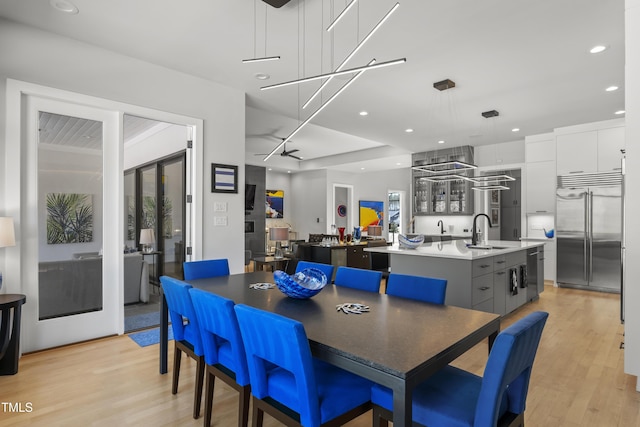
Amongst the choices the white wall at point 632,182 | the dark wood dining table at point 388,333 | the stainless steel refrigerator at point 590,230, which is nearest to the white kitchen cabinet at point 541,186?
the stainless steel refrigerator at point 590,230

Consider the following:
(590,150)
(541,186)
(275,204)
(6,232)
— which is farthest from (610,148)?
(275,204)

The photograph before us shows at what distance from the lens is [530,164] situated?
266 inches

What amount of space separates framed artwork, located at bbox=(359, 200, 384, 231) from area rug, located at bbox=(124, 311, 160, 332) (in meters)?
7.95

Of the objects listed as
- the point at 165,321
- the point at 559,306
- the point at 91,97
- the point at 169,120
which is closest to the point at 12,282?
the point at 165,321

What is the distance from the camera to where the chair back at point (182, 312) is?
2080mm

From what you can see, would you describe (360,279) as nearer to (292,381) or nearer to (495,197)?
(292,381)

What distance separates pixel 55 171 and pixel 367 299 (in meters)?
3.15

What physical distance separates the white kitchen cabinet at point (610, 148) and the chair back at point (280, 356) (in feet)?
21.5

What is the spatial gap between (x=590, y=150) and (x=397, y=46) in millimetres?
4700

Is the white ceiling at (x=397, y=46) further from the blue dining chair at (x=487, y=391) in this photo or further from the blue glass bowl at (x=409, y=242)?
the blue dining chair at (x=487, y=391)

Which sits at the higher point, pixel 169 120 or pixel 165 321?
pixel 169 120

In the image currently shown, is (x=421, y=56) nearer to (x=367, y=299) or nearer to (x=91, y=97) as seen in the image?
(x=367, y=299)

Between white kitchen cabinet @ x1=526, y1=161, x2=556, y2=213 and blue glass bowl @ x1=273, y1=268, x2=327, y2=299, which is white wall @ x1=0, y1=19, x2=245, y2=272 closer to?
blue glass bowl @ x1=273, y1=268, x2=327, y2=299

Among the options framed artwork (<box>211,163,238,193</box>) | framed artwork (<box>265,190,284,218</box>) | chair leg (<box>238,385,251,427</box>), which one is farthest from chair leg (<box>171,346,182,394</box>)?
framed artwork (<box>265,190,284,218</box>)
